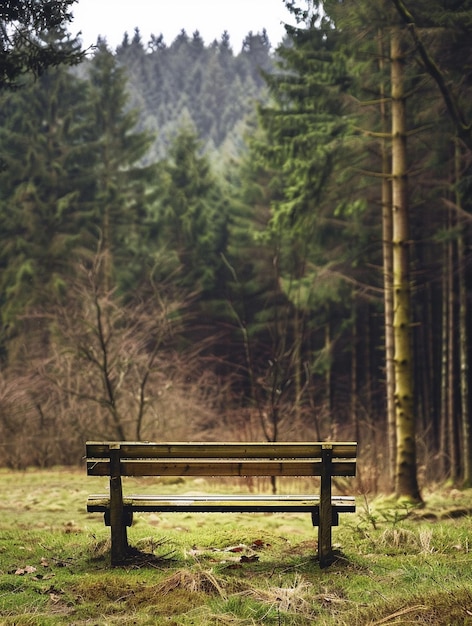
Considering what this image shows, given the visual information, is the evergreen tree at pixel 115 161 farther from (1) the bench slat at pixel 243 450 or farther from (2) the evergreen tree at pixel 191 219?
(1) the bench slat at pixel 243 450

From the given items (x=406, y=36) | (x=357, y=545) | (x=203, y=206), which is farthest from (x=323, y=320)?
(x=357, y=545)

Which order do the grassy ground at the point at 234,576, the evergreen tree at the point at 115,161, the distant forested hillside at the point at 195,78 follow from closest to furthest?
1. the grassy ground at the point at 234,576
2. the evergreen tree at the point at 115,161
3. the distant forested hillside at the point at 195,78

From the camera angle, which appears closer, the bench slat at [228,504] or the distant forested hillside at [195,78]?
the bench slat at [228,504]

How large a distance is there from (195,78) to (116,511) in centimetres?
10731

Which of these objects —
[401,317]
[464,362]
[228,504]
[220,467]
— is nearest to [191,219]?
[464,362]

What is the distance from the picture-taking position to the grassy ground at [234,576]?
420 centimetres

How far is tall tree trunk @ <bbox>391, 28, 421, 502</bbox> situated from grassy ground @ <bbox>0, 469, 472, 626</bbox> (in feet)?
4.74

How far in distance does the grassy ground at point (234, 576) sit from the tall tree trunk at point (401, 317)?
144 cm

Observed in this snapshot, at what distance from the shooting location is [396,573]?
5.20 m

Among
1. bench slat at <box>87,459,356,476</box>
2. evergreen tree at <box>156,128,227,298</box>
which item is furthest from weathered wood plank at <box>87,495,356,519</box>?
evergreen tree at <box>156,128,227,298</box>

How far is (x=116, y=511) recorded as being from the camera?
562 centimetres

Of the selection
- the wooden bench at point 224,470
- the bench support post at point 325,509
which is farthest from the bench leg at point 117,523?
the bench support post at point 325,509

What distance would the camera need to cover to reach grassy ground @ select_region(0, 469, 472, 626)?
13.8ft

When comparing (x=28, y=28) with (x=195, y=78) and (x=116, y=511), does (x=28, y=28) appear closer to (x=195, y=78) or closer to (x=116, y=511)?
(x=116, y=511)
